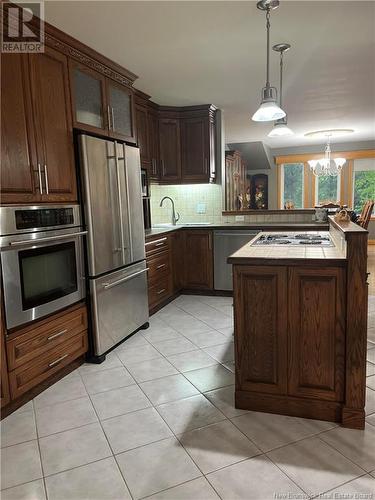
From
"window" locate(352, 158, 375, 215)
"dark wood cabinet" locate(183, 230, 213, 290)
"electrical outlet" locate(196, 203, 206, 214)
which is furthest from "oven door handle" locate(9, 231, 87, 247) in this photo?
"window" locate(352, 158, 375, 215)

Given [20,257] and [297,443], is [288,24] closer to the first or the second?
[20,257]

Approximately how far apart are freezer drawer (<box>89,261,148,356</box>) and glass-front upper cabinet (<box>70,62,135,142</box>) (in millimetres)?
1190

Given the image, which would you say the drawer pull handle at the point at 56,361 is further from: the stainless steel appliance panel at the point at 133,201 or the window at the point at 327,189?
the window at the point at 327,189

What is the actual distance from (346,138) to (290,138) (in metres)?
1.41

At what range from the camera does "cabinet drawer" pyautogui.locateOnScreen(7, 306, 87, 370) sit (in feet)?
7.01

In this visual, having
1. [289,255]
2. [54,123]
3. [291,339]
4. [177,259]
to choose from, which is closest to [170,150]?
[177,259]

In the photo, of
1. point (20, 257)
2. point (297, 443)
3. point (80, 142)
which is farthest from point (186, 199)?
point (297, 443)

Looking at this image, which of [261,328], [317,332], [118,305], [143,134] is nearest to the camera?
[317,332]

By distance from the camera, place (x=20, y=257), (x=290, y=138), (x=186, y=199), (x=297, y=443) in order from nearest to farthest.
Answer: (x=297, y=443)
(x=20, y=257)
(x=186, y=199)
(x=290, y=138)

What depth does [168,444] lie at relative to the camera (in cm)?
185

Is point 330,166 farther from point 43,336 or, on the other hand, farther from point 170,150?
point 43,336

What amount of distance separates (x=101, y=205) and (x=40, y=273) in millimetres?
752

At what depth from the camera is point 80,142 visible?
103 inches

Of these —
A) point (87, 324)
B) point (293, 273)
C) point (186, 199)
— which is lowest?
point (87, 324)
